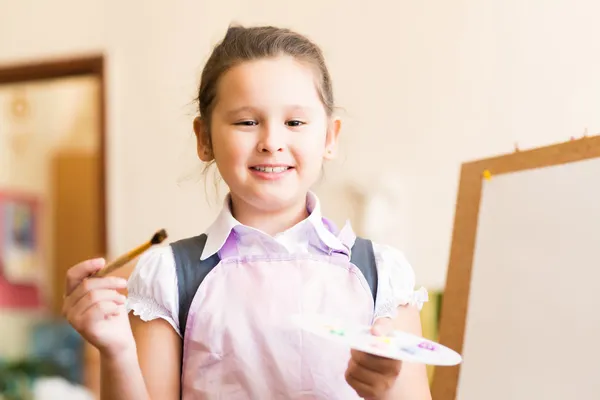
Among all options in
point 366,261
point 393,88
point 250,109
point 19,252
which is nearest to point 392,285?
point 366,261

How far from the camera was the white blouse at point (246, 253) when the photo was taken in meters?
0.82

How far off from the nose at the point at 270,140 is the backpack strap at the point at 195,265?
14cm

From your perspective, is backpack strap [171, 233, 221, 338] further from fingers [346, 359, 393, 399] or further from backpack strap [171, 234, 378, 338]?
fingers [346, 359, 393, 399]

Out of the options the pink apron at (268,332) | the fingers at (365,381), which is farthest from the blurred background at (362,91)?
the fingers at (365,381)

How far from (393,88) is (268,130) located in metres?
1.27

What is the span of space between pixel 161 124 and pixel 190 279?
5.20 feet

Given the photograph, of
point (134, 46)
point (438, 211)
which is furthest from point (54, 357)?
point (438, 211)

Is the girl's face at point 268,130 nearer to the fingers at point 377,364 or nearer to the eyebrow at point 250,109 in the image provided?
the eyebrow at point 250,109

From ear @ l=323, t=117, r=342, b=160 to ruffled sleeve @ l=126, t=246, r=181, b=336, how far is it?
0.23m

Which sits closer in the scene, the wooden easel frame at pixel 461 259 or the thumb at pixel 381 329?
the thumb at pixel 381 329

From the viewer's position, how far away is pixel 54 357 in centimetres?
332

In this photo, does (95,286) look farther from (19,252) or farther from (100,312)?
(19,252)

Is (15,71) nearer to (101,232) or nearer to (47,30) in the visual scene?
(47,30)

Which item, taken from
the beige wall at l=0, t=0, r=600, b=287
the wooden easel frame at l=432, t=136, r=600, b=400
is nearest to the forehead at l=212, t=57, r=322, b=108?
the wooden easel frame at l=432, t=136, r=600, b=400
